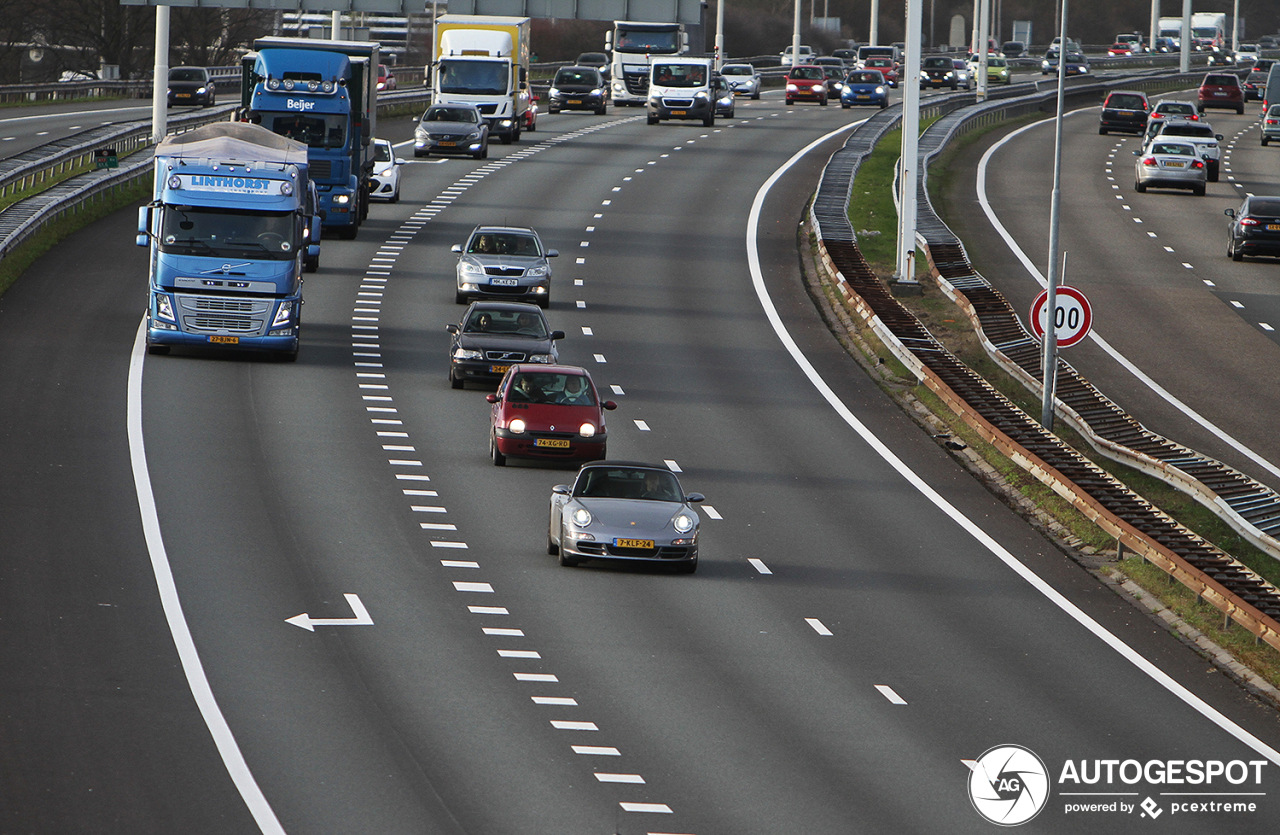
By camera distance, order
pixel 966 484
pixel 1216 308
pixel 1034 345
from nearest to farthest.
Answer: pixel 966 484 → pixel 1034 345 → pixel 1216 308

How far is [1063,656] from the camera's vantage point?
20.8 meters

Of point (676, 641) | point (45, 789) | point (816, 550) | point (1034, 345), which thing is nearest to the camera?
point (45, 789)

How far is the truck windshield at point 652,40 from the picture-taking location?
87188mm

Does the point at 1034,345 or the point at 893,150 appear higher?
the point at 893,150

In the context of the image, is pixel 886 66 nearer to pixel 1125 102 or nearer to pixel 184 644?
pixel 1125 102

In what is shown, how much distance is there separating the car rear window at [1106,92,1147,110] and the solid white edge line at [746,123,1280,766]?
40.2 meters

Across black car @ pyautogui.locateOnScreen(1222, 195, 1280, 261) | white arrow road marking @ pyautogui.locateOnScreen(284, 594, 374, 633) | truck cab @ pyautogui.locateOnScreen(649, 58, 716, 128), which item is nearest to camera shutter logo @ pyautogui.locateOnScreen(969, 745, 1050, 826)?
white arrow road marking @ pyautogui.locateOnScreen(284, 594, 374, 633)

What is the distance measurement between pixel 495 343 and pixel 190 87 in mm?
58073

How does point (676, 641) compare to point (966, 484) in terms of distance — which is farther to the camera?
point (966, 484)

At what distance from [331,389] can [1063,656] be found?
1637 cm

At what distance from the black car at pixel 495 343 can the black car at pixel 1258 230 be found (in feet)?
80.5

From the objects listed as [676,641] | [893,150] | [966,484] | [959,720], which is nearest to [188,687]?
[676,641]

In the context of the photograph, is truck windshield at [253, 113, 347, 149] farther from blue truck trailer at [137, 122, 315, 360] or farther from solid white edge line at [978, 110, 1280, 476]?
solid white edge line at [978, 110, 1280, 476]

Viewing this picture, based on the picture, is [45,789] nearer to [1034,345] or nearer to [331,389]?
[331,389]
